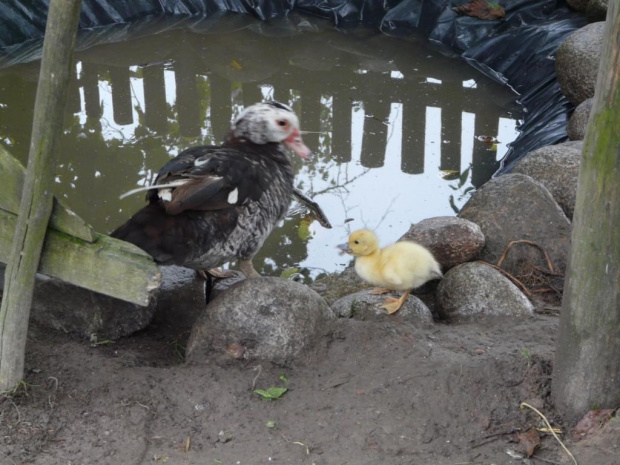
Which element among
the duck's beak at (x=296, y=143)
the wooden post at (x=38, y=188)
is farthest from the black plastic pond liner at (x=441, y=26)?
the wooden post at (x=38, y=188)

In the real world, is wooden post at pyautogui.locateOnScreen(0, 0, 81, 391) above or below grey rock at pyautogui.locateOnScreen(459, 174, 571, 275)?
above

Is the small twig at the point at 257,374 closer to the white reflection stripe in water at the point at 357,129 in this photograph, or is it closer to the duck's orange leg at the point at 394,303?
the duck's orange leg at the point at 394,303

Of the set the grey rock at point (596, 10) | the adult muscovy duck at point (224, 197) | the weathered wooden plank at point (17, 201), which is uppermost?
the weathered wooden plank at point (17, 201)

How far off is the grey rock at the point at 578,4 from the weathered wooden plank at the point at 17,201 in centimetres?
794

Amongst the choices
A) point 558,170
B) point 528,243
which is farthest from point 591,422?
point 558,170

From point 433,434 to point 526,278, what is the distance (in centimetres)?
211

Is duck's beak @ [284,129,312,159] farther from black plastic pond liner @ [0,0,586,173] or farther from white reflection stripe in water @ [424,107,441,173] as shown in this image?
black plastic pond liner @ [0,0,586,173]

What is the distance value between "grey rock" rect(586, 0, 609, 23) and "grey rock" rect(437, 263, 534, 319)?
5.21 metres

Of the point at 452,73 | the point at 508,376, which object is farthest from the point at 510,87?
the point at 508,376

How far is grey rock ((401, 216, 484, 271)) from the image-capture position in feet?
17.1

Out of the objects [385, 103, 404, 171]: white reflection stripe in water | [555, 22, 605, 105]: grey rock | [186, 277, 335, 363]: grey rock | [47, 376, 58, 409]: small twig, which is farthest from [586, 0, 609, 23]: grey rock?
[47, 376, 58, 409]: small twig

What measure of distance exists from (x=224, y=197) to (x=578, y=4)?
280 inches

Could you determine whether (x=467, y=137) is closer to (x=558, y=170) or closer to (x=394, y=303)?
(x=558, y=170)

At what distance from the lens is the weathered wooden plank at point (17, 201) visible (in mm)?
3385
